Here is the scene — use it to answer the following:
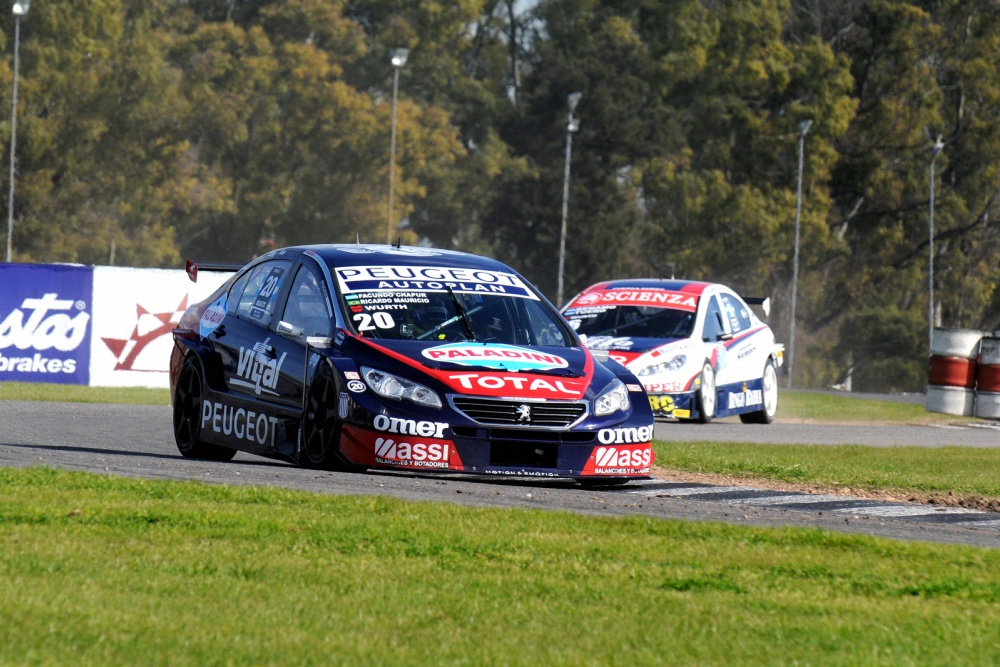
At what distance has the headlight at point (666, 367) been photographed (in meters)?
18.3

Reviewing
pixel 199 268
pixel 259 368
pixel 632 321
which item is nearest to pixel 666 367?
pixel 632 321

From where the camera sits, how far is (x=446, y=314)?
420 inches

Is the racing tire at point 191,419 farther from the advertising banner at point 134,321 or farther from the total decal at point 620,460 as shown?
the advertising banner at point 134,321

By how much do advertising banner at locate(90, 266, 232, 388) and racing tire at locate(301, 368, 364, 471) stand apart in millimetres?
14223

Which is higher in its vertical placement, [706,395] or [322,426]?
[322,426]

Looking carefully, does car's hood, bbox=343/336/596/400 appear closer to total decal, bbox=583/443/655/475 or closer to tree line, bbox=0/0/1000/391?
total decal, bbox=583/443/655/475

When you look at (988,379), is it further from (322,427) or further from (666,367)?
(322,427)

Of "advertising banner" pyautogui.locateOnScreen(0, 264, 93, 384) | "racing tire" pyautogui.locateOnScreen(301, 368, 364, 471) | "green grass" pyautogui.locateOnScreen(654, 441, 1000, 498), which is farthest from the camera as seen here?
"advertising banner" pyautogui.locateOnScreen(0, 264, 93, 384)

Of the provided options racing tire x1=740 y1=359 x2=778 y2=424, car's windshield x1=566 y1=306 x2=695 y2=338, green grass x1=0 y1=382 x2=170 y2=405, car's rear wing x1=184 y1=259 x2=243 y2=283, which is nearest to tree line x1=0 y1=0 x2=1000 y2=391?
green grass x1=0 y1=382 x2=170 y2=405

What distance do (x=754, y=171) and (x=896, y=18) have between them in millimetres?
7474

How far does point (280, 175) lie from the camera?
67.4 metres

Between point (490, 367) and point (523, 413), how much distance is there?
375mm

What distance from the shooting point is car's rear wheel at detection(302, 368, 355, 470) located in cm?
986

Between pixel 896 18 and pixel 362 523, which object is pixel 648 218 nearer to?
pixel 896 18
